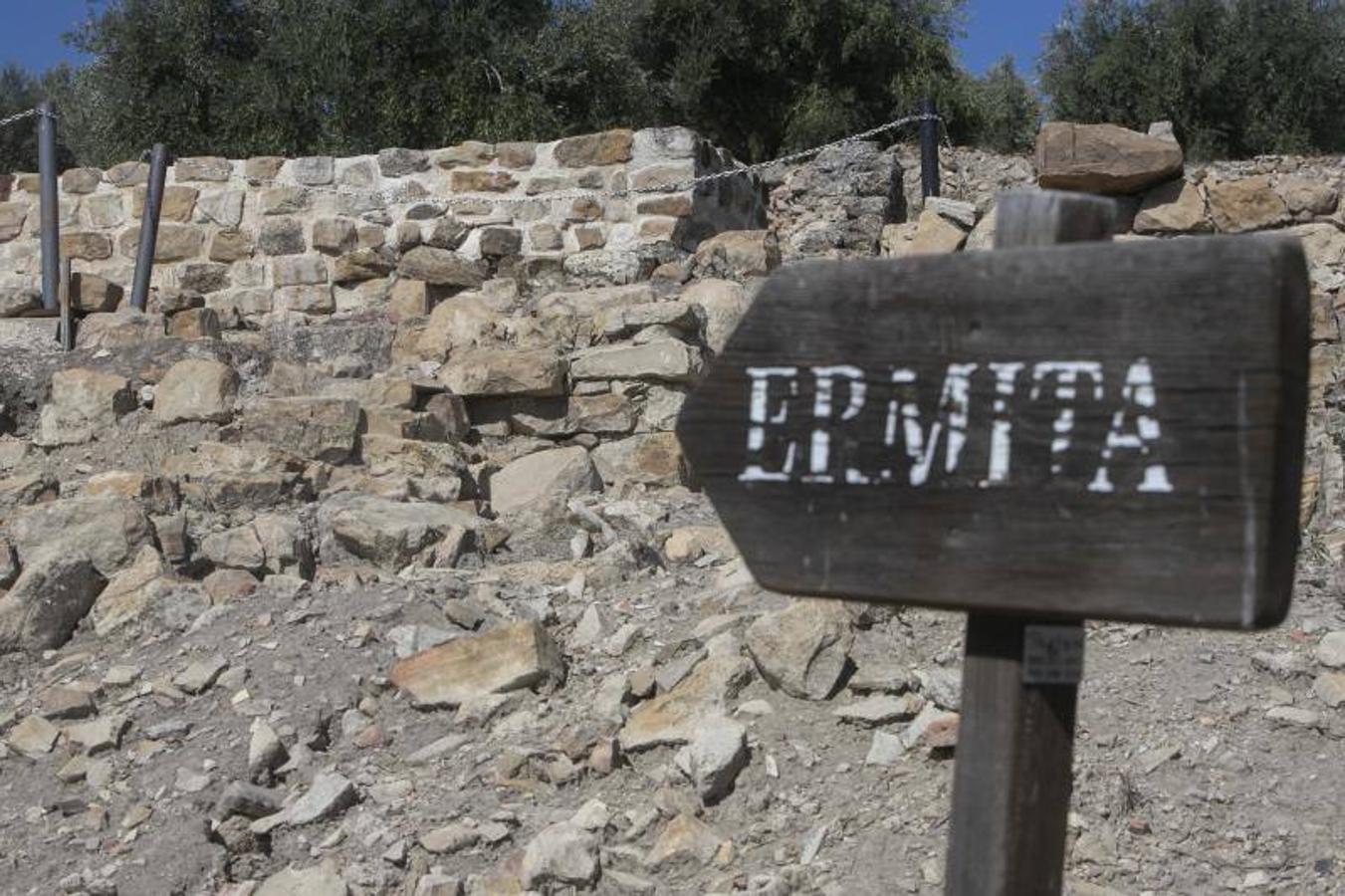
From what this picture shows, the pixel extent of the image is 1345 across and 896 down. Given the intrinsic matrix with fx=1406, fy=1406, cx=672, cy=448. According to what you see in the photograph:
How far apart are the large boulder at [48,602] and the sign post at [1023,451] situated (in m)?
3.70

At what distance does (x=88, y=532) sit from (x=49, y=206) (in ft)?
12.9

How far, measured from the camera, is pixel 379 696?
427cm

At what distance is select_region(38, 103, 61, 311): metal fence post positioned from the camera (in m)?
7.95

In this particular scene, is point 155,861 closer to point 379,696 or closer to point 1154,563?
point 379,696

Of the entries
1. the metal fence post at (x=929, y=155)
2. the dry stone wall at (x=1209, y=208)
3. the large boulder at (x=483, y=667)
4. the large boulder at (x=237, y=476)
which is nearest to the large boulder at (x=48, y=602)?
the large boulder at (x=237, y=476)

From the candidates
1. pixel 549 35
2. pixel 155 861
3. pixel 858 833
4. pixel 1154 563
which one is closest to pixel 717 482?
pixel 1154 563

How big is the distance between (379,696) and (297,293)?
15.4 feet

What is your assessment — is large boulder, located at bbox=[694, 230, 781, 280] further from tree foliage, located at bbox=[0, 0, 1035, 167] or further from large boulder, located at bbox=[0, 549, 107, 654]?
tree foliage, located at bbox=[0, 0, 1035, 167]

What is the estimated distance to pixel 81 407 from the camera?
21.1 feet

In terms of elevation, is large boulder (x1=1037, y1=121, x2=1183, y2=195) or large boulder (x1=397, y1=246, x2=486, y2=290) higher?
large boulder (x1=1037, y1=121, x2=1183, y2=195)

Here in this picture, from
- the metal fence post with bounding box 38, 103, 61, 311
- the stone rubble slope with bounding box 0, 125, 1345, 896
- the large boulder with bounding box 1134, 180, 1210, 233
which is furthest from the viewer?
the metal fence post with bounding box 38, 103, 61, 311

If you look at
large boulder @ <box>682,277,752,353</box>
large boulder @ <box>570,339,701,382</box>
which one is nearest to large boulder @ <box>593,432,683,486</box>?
large boulder @ <box>570,339,701,382</box>

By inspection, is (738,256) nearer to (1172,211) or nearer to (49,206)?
(1172,211)

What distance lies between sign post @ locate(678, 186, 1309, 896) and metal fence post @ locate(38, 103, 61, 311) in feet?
23.4
